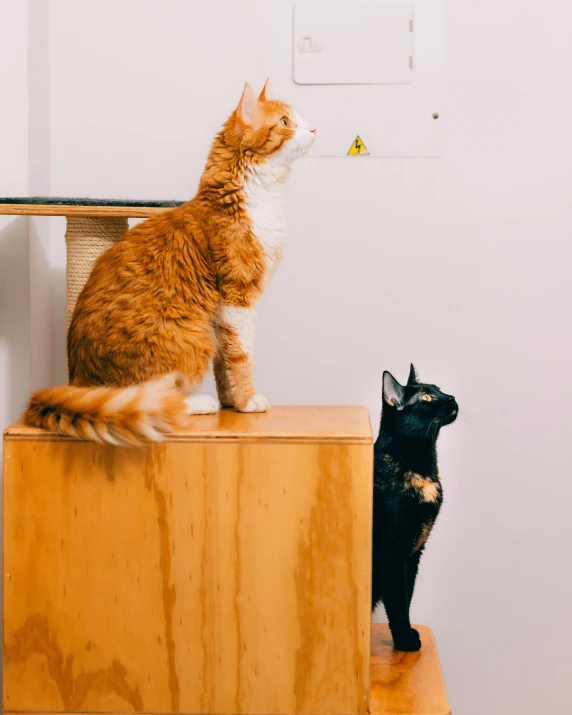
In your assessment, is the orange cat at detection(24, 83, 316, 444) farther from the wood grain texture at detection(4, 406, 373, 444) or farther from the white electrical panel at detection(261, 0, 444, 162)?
the white electrical panel at detection(261, 0, 444, 162)

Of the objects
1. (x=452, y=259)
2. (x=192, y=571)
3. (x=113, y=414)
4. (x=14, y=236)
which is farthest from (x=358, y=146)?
(x=192, y=571)

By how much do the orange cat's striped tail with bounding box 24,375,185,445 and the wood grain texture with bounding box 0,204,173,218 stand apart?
16.2 inches

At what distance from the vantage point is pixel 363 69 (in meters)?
1.73

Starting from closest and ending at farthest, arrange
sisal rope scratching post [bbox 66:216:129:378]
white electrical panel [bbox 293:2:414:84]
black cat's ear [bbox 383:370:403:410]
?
1. black cat's ear [bbox 383:370:403:410]
2. sisal rope scratching post [bbox 66:216:129:378]
3. white electrical panel [bbox 293:2:414:84]

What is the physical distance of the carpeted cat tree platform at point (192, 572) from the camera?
3.76ft

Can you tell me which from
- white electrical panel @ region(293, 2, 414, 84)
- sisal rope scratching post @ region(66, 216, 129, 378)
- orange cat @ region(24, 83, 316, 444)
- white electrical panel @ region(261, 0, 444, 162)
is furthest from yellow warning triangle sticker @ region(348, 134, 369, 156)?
sisal rope scratching post @ region(66, 216, 129, 378)

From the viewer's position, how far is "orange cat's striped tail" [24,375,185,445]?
112 centimetres

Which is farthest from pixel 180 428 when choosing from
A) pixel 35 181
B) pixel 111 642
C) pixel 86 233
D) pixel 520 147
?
pixel 520 147

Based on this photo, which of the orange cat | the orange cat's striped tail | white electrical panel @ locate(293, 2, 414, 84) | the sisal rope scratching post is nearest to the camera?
the orange cat's striped tail

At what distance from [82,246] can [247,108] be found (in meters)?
0.48

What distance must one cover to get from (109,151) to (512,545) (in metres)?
1.32

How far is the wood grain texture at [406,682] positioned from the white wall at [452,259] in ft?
1.34

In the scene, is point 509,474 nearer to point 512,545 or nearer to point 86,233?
point 512,545

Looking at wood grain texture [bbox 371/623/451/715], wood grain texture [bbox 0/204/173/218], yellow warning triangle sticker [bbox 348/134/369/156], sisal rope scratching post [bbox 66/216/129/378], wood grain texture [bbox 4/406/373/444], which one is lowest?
wood grain texture [bbox 371/623/451/715]
